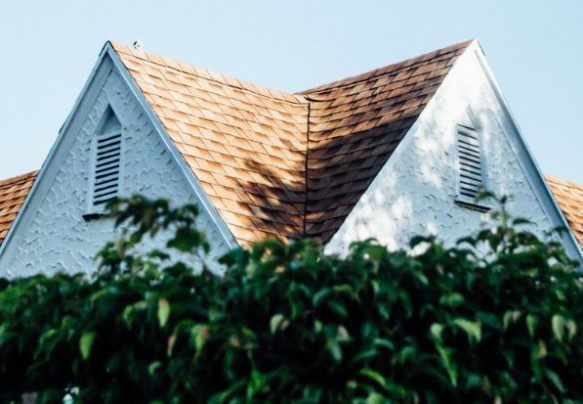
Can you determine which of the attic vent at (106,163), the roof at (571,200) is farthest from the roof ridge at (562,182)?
the attic vent at (106,163)

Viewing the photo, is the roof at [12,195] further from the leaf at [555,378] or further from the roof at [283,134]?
the leaf at [555,378]

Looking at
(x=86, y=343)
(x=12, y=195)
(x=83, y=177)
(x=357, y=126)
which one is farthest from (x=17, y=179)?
(x=86, y=343)

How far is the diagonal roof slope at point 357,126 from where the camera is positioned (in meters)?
13.5

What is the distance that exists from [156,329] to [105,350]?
46 centimetres

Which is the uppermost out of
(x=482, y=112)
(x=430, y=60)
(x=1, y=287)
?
(x=430, y=60)

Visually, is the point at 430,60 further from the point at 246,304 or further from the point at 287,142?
the point at 246,304

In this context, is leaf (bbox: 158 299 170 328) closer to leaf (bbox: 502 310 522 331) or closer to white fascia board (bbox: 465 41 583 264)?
leaf (bbox: 502 310 522 331)

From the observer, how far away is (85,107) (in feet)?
49.3

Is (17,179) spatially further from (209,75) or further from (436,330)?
(436,330)

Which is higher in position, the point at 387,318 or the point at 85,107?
the point at 85,107

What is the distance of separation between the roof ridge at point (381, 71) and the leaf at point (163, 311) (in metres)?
10.3

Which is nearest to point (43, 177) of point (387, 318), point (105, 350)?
point (105, 350)

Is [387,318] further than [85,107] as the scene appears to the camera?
No

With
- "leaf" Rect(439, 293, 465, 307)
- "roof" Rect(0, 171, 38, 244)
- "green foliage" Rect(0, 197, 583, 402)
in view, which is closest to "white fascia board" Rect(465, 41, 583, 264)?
"roof" Rect(0, 171, 38, 244)
